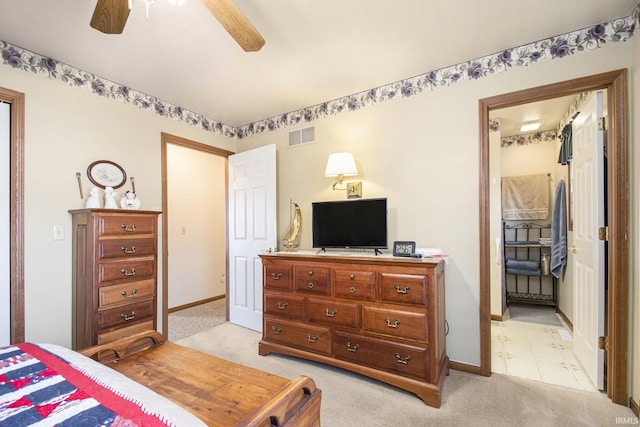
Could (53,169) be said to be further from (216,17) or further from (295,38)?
(295,38)

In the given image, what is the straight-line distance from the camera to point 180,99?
118 inches

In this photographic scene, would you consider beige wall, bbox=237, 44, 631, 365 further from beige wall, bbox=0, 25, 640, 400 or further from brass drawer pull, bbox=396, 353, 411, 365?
brass drawer pull, bbox=396, 353, 411, 365

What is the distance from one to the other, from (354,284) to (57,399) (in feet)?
5.73

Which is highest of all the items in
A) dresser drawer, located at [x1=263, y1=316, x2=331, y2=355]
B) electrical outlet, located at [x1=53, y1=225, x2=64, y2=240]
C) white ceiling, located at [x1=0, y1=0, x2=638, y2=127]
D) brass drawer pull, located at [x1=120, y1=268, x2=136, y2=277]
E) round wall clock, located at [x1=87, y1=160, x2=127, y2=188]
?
white ceiling, located at [x1=0, y1=0, x2=638, y2=127]

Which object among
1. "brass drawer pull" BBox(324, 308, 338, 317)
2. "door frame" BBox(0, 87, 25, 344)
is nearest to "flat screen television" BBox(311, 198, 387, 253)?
"brass drawer pull" BBox(324, 308, 338, 317)

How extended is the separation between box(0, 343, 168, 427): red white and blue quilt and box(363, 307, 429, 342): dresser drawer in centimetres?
162

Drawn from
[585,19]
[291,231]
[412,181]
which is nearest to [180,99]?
[291,231]

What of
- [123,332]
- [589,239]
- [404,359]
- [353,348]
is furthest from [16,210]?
[589,239]

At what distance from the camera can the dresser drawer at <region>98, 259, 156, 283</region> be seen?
2.16 meters

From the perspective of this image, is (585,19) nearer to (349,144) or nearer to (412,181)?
(412,181)

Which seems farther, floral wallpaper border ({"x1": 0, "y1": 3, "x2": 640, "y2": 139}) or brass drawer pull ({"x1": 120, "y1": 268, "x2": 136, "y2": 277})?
brass drawer pull ({"x1": 120, "y1": 268, "x2": 136, "y2": 277})

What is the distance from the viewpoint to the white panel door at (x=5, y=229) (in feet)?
6.54

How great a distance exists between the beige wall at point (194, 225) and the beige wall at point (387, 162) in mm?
1374

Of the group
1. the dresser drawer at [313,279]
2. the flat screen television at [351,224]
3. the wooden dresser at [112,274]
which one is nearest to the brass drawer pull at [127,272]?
the wooden dresser at [112,274]
